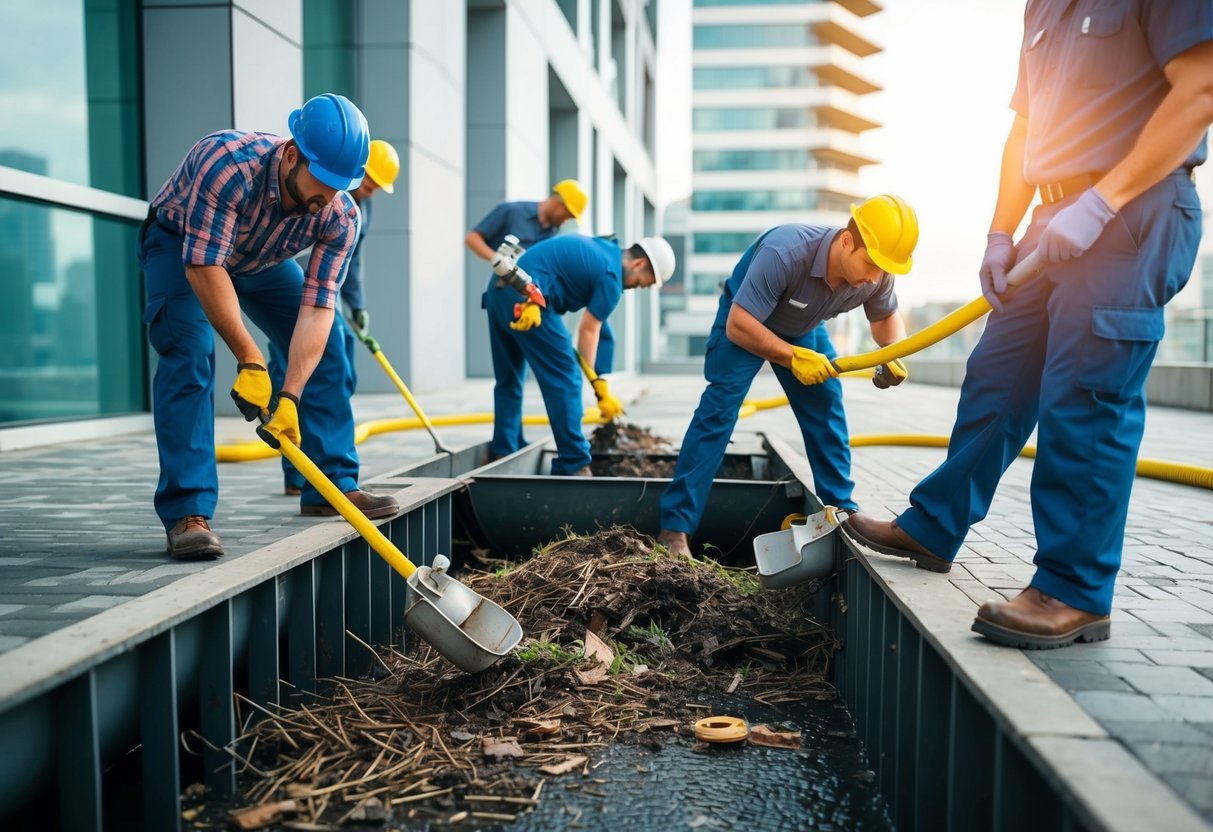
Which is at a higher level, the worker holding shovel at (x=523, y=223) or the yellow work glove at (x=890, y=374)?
the worker holding shovel at (x=523, y=223)

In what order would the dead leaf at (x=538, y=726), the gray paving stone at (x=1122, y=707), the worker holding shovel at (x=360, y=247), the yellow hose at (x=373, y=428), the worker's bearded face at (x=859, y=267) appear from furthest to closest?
the yellow hose at (x=373, y=428)
the worker holding shovel at (x=360, y=247)
the worker's bearded face at (x=859, y=267)
the dead leaf at (x=538, y=726)
the gray paving stone at (x=1122, y=707)

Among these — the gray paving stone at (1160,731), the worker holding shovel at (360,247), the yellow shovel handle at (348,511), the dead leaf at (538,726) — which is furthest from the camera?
the worker holding shovel at (360,247)

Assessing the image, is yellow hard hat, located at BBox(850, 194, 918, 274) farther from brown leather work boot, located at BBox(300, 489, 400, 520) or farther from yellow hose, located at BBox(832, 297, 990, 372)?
brown leather work boot, located at BBox(300, 489, 400, 520)

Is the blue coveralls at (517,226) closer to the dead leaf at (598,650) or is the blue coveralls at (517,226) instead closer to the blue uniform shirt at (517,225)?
the blue uniform shirt at (517,225)

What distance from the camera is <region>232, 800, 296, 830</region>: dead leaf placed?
220 cm

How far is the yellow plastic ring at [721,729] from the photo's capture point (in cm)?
265

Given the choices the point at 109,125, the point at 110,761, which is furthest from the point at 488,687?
the point at 109,125

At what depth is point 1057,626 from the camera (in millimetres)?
2170

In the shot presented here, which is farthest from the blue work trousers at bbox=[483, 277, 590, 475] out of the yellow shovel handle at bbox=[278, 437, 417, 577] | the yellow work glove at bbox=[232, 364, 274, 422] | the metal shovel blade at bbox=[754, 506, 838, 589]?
the yellow shovel handle at bbox=[278, 437, 417, 577]

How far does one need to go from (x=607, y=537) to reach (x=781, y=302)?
1.21m

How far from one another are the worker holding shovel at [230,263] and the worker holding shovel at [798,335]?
1.35 meters

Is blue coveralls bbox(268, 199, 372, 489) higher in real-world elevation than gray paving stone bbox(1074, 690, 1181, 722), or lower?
higher

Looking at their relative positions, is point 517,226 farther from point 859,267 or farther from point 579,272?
point 859,267

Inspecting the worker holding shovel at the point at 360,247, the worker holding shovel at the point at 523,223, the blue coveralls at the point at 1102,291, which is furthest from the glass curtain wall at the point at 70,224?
the blue coveralls at the point at 1102,291
